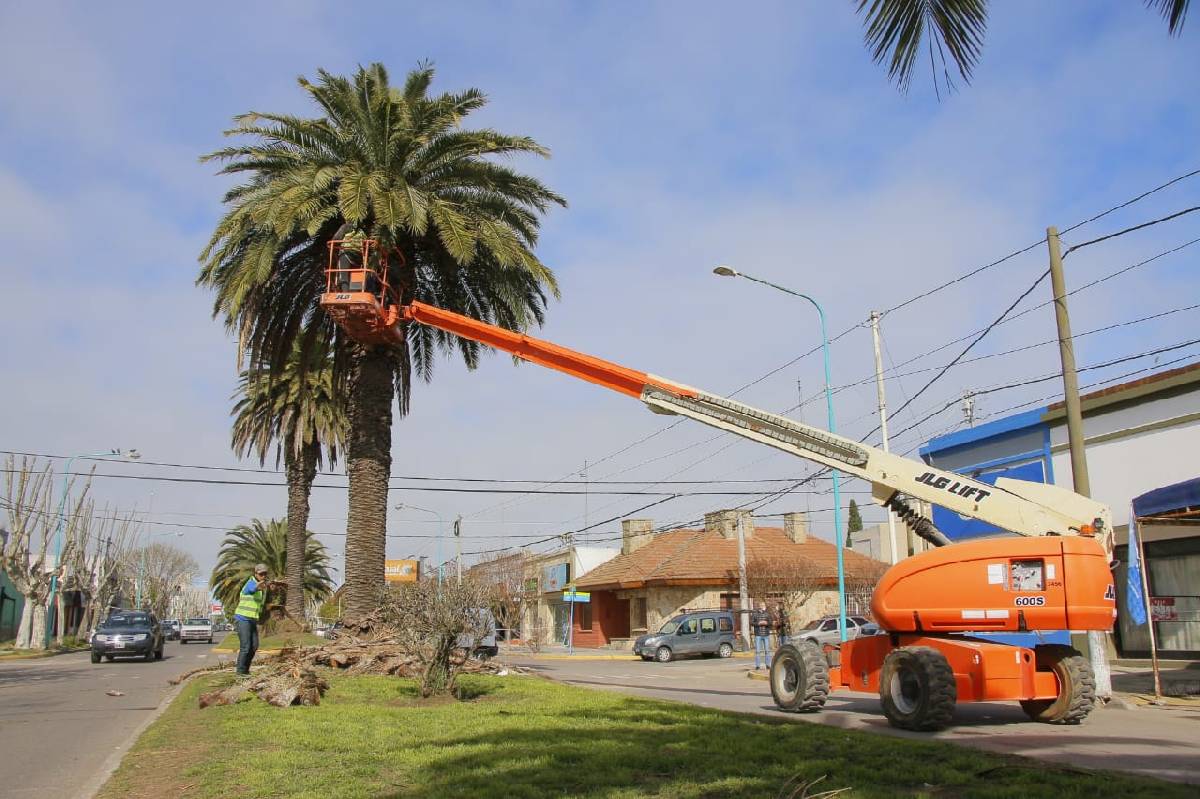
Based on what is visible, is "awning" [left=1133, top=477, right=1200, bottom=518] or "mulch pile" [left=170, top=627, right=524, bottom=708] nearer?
"mulch pile" [left=170, top=627, right=524, bottom=708]

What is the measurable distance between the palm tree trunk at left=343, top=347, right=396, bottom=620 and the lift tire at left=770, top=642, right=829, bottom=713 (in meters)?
9.05

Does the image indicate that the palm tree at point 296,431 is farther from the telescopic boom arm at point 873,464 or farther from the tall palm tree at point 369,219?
the telescopic boom arm at point 873,464

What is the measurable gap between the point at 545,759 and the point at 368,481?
39.8 feet

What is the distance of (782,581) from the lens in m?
38.8

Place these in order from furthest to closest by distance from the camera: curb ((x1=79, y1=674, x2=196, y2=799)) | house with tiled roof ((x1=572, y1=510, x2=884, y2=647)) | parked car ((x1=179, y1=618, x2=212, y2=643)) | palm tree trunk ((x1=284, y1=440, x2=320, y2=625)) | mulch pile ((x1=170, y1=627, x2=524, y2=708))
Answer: parked car ((x1=179, y1=618, x2=212, y2=643)) < house with tiled roof ((x1=572, y1=510, x2=884, y2=647)) < palm tree trunk ((x1=284, y1=440, x2=320, y2=625)) < mulch pile ((x1=170, y1=627, x2=524, y2=708)) < curb ((x1=79, y1=674, x2=196, y2=799))

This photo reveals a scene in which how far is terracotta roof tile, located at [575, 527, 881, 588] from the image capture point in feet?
140

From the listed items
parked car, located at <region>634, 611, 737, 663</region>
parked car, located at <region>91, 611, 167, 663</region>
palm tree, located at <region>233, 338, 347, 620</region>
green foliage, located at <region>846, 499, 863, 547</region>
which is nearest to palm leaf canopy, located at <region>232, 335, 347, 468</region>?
palm tree, located at <region>233, 338, 347, 620</region>

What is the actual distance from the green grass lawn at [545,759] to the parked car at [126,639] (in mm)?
20489

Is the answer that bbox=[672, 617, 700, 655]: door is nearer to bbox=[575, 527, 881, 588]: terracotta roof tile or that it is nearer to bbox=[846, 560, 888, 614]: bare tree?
bbox=[575, 527, 881, 588]: terracotta roof tile

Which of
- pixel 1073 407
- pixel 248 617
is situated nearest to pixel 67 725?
pixel 248 617

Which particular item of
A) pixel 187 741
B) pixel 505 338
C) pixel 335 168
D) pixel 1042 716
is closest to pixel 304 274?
pixel 335 168

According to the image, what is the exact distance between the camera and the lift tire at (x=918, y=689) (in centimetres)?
1049

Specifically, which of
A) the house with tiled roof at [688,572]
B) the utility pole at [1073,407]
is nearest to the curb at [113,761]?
the utility pole at [1073,407]

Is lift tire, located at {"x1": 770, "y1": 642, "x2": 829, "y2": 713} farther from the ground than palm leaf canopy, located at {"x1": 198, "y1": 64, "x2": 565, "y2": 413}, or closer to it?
closer to it
